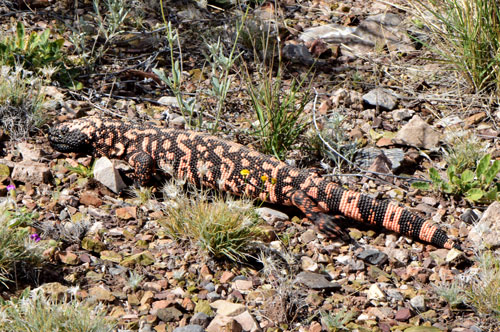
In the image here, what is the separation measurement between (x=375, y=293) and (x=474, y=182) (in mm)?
1195

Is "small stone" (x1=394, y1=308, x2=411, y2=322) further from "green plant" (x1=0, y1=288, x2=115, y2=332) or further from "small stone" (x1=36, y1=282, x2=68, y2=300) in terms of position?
"small stone" (x1=36, y1=282, x2=68, y2=300)

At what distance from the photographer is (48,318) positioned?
2293 mm

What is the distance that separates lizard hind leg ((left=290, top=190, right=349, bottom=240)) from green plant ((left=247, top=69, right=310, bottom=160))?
444 mm

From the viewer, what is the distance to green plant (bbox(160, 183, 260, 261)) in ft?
9.97

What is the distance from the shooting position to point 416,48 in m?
5.16

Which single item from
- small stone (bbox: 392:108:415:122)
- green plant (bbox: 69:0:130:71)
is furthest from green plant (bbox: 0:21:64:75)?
small stone (bbox: 392:108:415:122)

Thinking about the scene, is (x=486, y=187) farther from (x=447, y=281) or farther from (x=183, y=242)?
(x=183, y=242)

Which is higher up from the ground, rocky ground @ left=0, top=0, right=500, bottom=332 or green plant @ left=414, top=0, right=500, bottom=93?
green plant @ left=414, top=0, right=500, bottom=93

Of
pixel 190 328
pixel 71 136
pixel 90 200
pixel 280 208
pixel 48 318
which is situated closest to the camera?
pixel 48 318

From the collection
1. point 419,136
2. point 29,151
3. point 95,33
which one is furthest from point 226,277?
point 95,33

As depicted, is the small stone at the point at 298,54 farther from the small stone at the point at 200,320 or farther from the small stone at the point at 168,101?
the small stone at the point at 200,320

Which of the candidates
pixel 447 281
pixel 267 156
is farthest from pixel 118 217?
pixel 447 281

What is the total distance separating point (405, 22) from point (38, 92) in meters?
3.26

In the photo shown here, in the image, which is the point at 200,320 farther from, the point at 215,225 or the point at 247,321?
A: the point at 215,225
